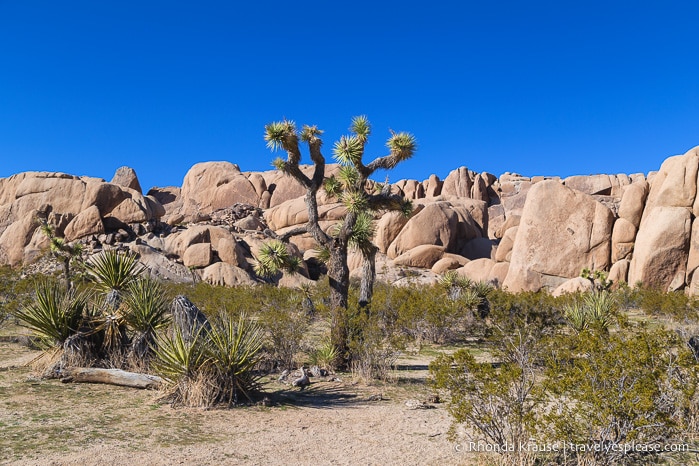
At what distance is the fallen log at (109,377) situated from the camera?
9.17m

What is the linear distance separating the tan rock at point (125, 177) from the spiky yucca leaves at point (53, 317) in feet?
168

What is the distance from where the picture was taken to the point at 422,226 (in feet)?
139

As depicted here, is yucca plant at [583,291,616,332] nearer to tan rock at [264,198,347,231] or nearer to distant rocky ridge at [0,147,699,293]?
distant rocky ridge at [0,147,699,293]

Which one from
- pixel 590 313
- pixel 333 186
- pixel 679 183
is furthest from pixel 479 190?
pixel 333 186

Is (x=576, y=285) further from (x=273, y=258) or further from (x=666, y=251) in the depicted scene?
(x=273, y=258)

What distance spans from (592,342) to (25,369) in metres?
10.6

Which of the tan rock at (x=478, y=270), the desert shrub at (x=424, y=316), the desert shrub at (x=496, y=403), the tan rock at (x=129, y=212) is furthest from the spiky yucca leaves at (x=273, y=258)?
the tan rock at (x=129, y=212)

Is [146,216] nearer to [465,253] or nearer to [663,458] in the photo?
[465,253]

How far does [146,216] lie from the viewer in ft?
148

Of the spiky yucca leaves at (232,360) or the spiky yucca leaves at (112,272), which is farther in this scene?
the spiky yucca leaves at (112,272)

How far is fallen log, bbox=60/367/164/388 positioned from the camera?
361 inches

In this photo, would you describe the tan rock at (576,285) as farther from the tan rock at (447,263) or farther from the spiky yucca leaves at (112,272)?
the spiky yucca leaves at (112,272)

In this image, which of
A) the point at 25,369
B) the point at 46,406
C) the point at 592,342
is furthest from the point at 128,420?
the point at 592,342

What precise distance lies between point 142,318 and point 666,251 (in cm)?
2730
